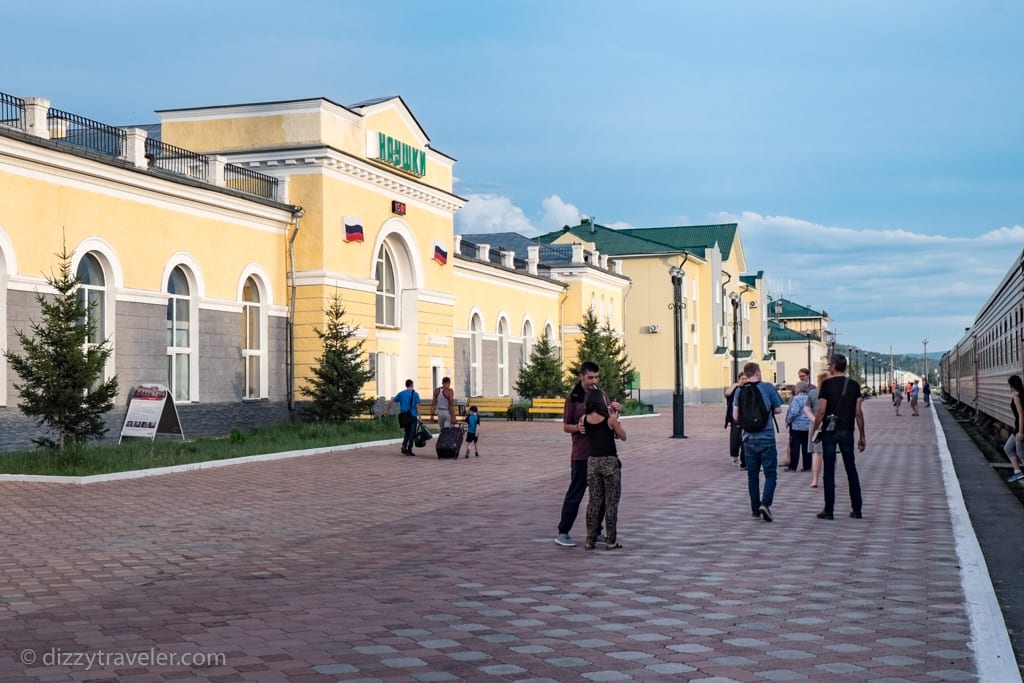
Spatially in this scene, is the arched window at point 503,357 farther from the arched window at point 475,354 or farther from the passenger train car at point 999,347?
the passenger train car at point 999,347

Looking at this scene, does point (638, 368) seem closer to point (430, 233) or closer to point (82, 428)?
point (430, 233)

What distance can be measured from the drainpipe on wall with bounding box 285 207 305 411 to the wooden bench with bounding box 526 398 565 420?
12636mm

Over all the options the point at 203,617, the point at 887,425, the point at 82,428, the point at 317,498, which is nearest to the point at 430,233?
the point at 887,425

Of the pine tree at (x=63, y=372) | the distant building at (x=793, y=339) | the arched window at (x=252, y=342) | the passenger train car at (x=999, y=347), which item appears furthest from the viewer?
the distant building at (x=793, y=339)

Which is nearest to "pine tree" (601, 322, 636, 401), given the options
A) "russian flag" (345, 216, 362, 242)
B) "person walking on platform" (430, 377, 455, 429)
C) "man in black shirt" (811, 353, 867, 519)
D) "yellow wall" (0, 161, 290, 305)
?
"russian flag" (345, 216, 362, 242)

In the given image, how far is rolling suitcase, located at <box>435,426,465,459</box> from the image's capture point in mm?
22547

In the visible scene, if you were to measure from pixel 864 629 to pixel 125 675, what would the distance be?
4452mm

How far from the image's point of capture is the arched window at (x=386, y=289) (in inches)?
→ 1436

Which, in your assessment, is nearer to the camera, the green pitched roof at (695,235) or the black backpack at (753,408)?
the black backpack at (753,408)

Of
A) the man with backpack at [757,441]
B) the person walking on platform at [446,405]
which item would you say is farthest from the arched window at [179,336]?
the man with backpack at [757,441]

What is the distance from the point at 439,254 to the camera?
38688 mm

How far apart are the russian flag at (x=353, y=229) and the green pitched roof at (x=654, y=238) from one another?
130ft

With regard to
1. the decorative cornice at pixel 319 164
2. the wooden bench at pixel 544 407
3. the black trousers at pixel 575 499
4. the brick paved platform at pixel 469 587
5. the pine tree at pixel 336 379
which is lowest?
the brick paved platform at pixel 469 587

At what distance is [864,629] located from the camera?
7320 millimetres
